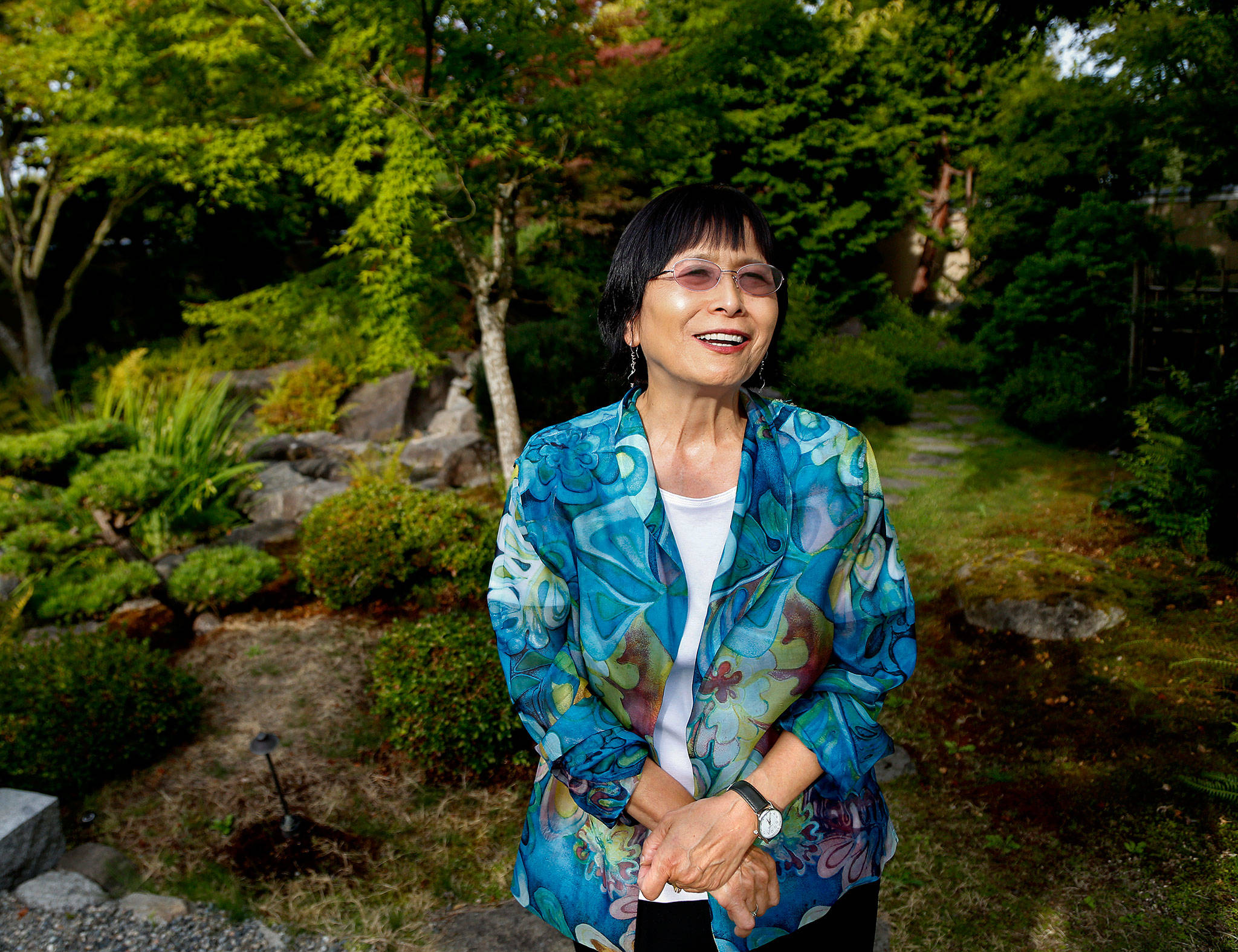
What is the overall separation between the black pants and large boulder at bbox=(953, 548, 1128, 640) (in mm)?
3275

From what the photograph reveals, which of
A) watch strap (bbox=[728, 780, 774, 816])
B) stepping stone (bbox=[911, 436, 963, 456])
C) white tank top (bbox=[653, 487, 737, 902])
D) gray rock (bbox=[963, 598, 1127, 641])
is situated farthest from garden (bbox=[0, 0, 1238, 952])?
watch strap (bbox=[728, 780, 774, 816])

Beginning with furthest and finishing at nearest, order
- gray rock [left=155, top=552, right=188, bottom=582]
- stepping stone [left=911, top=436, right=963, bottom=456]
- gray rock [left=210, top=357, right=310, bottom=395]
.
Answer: gray rock [left=210, top=357, right=310, bottom=395], stepping stone [left=911, top=436, right=963, bottom=456], gray rock [left=155, top=552, right=188, bottom=582]

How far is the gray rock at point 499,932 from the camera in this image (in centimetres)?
262

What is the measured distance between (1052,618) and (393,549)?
3.91 metres

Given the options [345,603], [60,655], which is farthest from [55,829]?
[345,603]

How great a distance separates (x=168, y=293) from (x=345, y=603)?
399 inches

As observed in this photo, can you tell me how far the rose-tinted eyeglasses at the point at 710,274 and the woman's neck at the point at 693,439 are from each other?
0.19 m

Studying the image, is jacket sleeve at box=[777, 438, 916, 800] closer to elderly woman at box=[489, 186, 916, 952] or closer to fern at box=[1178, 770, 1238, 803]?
elderly woman at box=[489, 186, 916, 952]

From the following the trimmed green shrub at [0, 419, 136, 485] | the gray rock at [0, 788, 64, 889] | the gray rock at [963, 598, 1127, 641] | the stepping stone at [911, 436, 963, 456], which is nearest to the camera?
the gray rock at [0, 788, 64, 889]

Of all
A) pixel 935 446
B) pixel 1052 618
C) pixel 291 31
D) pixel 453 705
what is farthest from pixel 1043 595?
pixel 291 31

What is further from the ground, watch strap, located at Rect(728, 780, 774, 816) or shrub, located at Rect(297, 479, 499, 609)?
watch strap, located at Rect(728, 780, 774, 816)

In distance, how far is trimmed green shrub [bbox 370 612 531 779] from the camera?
3.48m

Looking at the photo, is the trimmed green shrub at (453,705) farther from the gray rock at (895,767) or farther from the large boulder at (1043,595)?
the large boulder at (1043,595)

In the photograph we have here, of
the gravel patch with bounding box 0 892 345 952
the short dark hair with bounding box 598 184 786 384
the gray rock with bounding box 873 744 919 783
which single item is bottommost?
the gravel patch with bounding box 0 892 345 952
